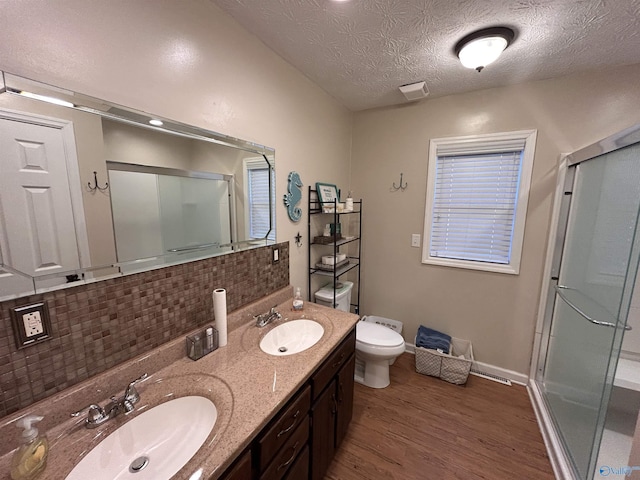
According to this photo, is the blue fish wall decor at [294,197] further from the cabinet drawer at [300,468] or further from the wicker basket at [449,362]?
the wicker basket at [449,362]

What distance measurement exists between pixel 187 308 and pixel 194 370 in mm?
278

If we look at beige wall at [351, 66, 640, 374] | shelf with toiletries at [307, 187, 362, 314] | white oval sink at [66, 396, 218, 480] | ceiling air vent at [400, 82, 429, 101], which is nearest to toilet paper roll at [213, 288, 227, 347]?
white oval sink at [66, 396, 218, 480]

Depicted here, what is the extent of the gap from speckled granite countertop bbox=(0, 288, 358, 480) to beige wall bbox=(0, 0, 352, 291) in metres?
0.72

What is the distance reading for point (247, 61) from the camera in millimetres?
1432

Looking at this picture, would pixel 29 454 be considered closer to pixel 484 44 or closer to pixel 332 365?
pixel 332 365

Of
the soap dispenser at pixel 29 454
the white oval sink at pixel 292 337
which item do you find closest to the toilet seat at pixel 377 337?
the white oval sink at pixel 292 337

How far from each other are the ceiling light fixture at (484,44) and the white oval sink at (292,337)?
5.83ft

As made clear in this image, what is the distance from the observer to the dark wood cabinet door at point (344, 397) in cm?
146

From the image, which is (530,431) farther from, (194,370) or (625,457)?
(194,370)

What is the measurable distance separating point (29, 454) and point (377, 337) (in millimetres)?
1880

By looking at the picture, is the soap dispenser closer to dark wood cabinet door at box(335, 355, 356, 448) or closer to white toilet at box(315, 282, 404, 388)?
dark wood cabinet door at box(335, 355, 356, 448)

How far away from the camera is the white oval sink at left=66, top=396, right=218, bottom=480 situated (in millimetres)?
743

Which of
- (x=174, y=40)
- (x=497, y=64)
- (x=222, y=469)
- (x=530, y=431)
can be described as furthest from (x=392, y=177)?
(x=222, y=469)

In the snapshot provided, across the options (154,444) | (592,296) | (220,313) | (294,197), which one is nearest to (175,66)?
(294,197)
